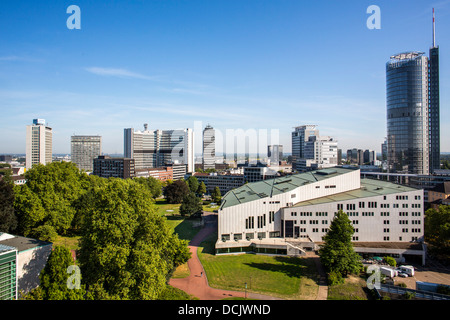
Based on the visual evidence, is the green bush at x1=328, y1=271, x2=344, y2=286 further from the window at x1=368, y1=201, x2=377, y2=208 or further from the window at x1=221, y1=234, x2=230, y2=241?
the window at x1=221, y1=234, x2=230, y2=241

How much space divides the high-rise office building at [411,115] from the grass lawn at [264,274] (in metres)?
74.8

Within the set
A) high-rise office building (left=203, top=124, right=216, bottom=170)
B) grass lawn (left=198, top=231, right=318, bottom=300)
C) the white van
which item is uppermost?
high-rise office building (left=203, top=124, right=216, bottom=170)

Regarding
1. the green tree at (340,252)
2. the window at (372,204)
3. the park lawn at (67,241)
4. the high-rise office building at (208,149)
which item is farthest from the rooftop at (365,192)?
the high-rise office building at (208,149)

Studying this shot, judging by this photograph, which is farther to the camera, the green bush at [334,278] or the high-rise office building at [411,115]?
the high-rise office building at [411,115]

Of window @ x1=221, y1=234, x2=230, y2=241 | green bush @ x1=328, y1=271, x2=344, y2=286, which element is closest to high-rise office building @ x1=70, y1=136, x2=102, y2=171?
window @ x1=221, y1=234, x2=230, y2=241

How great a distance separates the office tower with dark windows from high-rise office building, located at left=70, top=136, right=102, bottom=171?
174123 mm

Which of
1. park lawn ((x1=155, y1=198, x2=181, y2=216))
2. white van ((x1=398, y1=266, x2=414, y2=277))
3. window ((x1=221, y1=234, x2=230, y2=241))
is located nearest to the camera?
white van ((x1=398, y1=266, x2=414, y2=277))

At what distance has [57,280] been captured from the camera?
60.3ft

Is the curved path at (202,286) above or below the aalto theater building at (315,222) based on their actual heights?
below

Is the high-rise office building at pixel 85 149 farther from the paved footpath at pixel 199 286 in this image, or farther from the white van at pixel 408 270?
the white van at pixel 408 270

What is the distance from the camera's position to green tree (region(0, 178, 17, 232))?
32.1 metres

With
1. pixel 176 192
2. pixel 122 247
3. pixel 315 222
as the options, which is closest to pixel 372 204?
pixel 315 222

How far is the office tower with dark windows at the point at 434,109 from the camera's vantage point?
9206 centimetres
